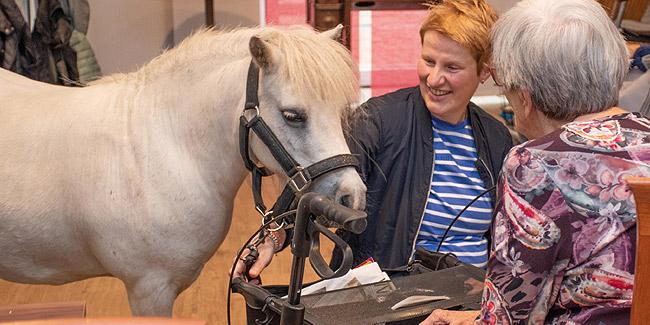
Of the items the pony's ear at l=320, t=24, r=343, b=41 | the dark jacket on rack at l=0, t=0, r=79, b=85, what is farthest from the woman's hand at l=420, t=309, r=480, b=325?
the dark jacket on rack at l=0, t=0, r=79, b=85

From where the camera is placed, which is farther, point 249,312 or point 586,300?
point 249,312

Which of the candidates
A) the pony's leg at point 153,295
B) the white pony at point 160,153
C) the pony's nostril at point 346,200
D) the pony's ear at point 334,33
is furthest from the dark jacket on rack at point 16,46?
the pony's nostril at point 346,200

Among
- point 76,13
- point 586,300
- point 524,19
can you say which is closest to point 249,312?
point 586,300

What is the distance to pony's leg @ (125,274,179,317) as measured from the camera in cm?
196

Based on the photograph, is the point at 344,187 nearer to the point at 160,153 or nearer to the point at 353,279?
the point at 353,279

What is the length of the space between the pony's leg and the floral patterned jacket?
90 centimetres

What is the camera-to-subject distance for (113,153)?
192 centimetres

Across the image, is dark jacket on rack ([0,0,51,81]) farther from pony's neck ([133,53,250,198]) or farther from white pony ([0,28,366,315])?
pony's neck ([133,53,250,198])

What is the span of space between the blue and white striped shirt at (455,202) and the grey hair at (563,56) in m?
0.72

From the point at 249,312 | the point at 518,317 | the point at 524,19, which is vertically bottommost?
the point at 249,312

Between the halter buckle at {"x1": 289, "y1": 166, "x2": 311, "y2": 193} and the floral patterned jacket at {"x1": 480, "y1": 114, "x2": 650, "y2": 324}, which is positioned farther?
the halter buckle at {"x1": 289, "y1": 166, "x2": 311, "y2": 193}

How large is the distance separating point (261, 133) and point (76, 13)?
3344 millimetres

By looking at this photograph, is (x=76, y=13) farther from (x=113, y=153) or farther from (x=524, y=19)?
(x=524, y=19)

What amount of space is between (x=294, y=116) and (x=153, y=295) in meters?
0.55
